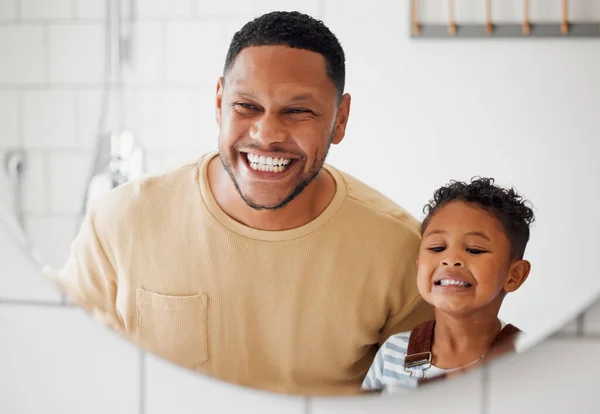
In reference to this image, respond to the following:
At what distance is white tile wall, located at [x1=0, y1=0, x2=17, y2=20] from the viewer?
0.84 meters

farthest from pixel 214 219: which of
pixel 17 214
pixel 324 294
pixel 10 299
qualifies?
pixel 10 299

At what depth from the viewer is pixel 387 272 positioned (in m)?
0.75

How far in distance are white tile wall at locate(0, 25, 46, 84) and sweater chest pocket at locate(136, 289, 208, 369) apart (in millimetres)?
277

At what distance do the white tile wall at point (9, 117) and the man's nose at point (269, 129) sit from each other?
31 cm

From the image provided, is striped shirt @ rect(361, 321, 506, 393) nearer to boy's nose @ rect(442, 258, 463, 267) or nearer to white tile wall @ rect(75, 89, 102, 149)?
boy's nose @ rect(442, 258, 463, 267)

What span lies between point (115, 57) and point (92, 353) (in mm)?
385

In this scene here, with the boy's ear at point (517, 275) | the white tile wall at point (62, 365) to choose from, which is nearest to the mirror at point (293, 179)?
the boy's ear at point (517, 275)


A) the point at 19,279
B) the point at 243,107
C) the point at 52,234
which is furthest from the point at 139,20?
the point at 19,279

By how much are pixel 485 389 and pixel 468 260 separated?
0.62ft

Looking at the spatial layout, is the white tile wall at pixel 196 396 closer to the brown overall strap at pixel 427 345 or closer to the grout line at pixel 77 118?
the brown overall strap at pixel 427 345

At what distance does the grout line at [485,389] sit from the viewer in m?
0.82

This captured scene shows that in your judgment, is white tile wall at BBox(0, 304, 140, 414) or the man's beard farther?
white tile wall at BBox(0, 304, 140, 414)

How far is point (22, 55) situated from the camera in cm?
84

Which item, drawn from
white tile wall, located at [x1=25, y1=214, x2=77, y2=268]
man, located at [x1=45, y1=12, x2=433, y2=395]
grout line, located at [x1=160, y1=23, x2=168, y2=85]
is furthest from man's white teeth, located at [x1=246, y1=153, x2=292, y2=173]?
white tile wall, located at [x1=25, y1=214, x2=77, y2=268]
